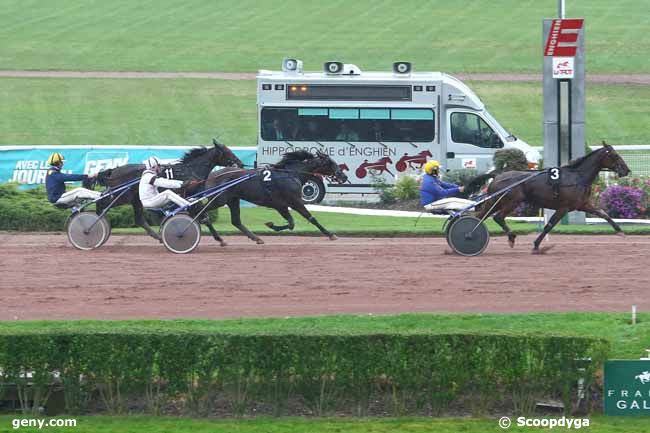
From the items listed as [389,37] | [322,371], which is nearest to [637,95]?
[389,37]

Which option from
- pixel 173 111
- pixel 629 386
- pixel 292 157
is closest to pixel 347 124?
pixel 292 157

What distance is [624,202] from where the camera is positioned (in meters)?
23.4

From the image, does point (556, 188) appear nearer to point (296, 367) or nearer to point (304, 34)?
point (296, 367)

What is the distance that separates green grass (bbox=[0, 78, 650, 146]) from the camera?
38438 millimetres

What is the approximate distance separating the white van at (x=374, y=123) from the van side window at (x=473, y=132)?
0.02 m

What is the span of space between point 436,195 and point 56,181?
17.9 ft

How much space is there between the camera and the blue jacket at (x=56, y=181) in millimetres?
18812

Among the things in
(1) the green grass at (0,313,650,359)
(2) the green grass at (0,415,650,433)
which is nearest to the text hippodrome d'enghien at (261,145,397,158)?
(1) the green grass at (0,313,650,359)

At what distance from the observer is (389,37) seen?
5275 centimetres

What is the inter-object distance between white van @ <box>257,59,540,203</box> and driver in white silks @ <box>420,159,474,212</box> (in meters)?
9.40

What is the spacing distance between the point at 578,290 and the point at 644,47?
36.8 meters

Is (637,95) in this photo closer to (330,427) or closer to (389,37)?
(389,37)

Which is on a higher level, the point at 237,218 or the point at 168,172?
the point at 168,172

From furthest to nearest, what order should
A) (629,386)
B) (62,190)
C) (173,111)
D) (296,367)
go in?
(173,111), (62,190), (296,367), (629,386)
